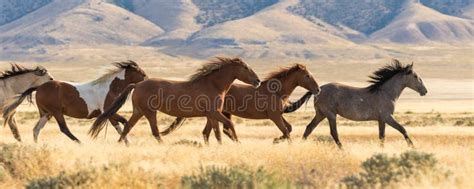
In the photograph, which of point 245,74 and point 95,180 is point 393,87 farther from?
point 95,180

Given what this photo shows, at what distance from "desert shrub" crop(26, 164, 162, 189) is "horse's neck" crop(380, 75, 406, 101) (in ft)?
26.7

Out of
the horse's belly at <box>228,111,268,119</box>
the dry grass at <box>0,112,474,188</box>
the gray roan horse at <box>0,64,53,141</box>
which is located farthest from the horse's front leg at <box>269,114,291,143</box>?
the gray roan horse at <box>0,64,53,141</box>

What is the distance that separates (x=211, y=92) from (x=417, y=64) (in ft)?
440

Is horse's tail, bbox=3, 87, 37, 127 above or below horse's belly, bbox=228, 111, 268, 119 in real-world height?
above

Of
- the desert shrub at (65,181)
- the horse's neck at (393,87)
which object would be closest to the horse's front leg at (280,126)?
the horse's neck at (393,87)

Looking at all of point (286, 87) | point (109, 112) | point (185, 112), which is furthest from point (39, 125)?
point (286, 87)

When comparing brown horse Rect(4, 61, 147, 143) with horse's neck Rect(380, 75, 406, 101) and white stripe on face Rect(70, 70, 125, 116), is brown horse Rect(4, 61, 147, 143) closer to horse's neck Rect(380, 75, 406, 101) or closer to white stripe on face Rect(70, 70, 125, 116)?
white stripe on face Rect(70, 70, 125, 116)

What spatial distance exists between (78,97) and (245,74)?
353 cm

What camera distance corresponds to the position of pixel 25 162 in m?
11.3

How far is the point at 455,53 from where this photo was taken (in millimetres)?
165500

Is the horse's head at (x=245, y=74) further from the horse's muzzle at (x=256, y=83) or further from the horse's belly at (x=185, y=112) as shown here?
the horse's belly at (x=185, y=112)

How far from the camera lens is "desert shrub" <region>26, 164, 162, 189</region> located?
9.36m

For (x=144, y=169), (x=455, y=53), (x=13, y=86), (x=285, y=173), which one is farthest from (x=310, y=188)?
(x=455, y=53)

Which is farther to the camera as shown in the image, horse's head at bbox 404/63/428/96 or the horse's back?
horse's head at bbox 404/63/428/96
